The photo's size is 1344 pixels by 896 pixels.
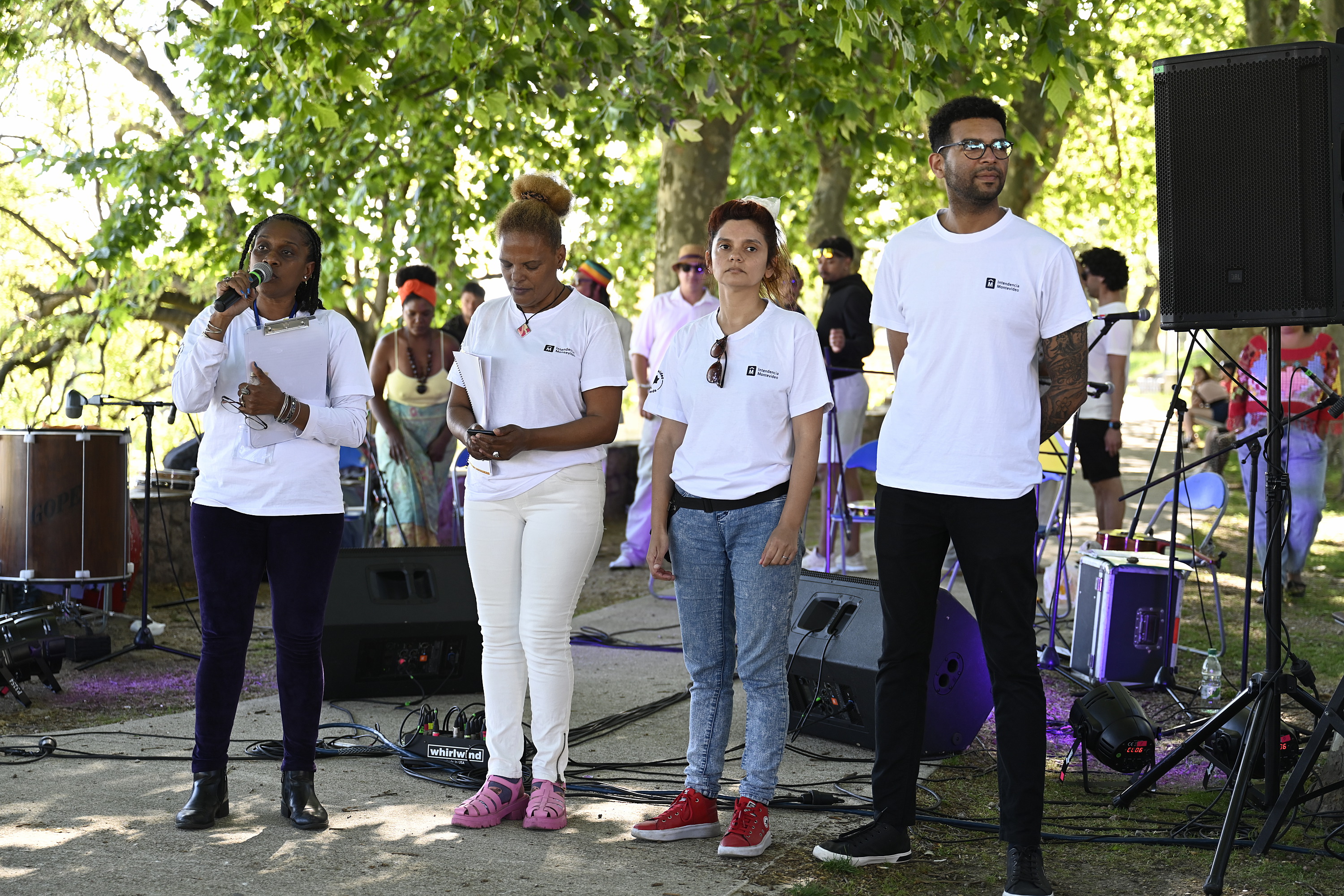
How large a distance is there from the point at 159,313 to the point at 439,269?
Result: 5263 mm

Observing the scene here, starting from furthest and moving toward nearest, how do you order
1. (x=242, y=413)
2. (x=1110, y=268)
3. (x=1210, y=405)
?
(x=1210, y=405)
(x=1110, y=268)
(x=242, y=413)

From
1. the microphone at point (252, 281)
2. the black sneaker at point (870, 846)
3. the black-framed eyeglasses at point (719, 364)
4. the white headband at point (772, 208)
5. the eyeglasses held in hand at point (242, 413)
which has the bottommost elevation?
the black sneaker at point (870, 846)

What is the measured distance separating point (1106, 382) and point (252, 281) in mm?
4991

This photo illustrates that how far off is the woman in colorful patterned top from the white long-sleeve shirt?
5.30 m

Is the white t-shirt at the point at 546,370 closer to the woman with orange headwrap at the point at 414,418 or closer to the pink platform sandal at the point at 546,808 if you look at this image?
the pink platform sandal at the point at 546,808

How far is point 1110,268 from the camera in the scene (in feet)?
23.1

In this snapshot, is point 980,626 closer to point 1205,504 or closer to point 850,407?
point 1205,504

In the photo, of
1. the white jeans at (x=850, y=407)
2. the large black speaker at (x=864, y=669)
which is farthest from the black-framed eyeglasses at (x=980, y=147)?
the white jeans at (x=850, y=407)

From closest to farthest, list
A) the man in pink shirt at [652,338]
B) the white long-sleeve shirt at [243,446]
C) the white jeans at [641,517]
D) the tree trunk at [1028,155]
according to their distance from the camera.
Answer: the white long-sleeve shirt at [243,446], the man in pink shirt at [652,338], the white jeans at [641,517], the tree trunk at [1028,155]

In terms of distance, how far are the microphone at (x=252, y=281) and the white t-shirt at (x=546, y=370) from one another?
0.60 m

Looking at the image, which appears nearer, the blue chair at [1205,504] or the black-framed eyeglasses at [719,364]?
the black-framed eyeglasses at [719,364]

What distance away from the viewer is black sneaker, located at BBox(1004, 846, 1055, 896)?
3.21 metres

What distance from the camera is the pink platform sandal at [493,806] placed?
3.76 m

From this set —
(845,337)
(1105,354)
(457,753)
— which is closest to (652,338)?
(845,337)
